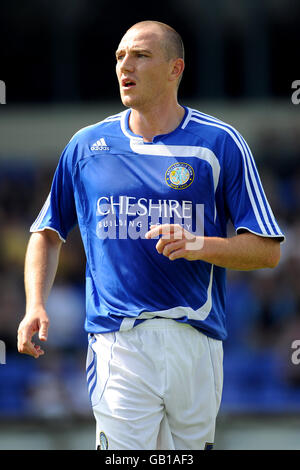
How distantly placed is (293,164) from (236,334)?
10.4 ft

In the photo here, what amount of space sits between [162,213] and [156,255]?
200 mm

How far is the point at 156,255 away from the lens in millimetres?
4023

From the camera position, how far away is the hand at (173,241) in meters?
3.62

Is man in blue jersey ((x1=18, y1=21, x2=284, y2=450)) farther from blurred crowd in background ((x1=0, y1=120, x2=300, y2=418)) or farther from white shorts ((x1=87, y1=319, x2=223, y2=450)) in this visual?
blurred crowd in background ((x1=0, y1=120, x2=300, y2=418))

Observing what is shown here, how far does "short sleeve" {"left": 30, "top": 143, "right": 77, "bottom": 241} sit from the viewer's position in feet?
14.1

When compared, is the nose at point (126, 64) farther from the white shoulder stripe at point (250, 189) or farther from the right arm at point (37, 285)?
the right arm at point (37, 285)

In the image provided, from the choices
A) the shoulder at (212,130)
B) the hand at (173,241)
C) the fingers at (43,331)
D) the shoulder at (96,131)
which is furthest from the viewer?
the shoulder at (96,131)

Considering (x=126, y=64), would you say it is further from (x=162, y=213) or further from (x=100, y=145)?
(x=162, y=213)

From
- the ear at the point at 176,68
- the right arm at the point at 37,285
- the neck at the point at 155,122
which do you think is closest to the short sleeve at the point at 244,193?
the neck at the point at 155,122

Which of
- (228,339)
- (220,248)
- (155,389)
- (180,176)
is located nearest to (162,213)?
(180,176)

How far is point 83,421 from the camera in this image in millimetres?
7453

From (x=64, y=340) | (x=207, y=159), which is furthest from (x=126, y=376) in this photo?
(x=64, y=340)
